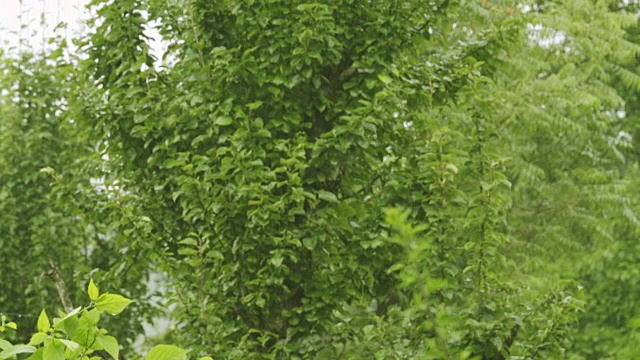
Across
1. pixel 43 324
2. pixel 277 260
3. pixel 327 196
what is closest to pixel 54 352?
pixel 43 324

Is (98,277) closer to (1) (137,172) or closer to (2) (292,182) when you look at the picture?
(1) (137,172)

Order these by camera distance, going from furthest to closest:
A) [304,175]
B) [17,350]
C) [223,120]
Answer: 1. [304,175]
2. [223,120]
3. [17,350]

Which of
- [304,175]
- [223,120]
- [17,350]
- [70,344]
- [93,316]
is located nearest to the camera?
[70,344]

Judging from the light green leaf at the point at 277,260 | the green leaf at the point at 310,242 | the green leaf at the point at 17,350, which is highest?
the green leaf at the point at 17,350

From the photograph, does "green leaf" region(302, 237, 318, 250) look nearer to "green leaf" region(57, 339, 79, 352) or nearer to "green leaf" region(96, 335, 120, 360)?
"green leaf" region(96, 335, 120, 360)

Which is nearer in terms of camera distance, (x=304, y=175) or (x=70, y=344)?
(x=70, y=344)

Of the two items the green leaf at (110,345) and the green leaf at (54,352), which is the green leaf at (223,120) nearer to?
the green leaf at (110,345)

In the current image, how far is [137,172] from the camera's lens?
6.79 m

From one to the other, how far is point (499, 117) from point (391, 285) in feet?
20.1

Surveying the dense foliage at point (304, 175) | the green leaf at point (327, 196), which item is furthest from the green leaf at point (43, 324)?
the green leaf at point (327, 196)

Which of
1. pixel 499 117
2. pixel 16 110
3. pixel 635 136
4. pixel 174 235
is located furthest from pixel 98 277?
pixel 635 136

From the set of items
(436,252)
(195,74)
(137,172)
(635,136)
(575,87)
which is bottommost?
(635,136)

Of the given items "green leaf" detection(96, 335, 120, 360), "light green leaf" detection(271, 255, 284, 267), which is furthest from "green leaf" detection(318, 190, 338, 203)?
"green leaf" detection(96, 335, 120, 360)

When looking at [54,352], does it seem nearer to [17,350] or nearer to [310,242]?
[17,350]
